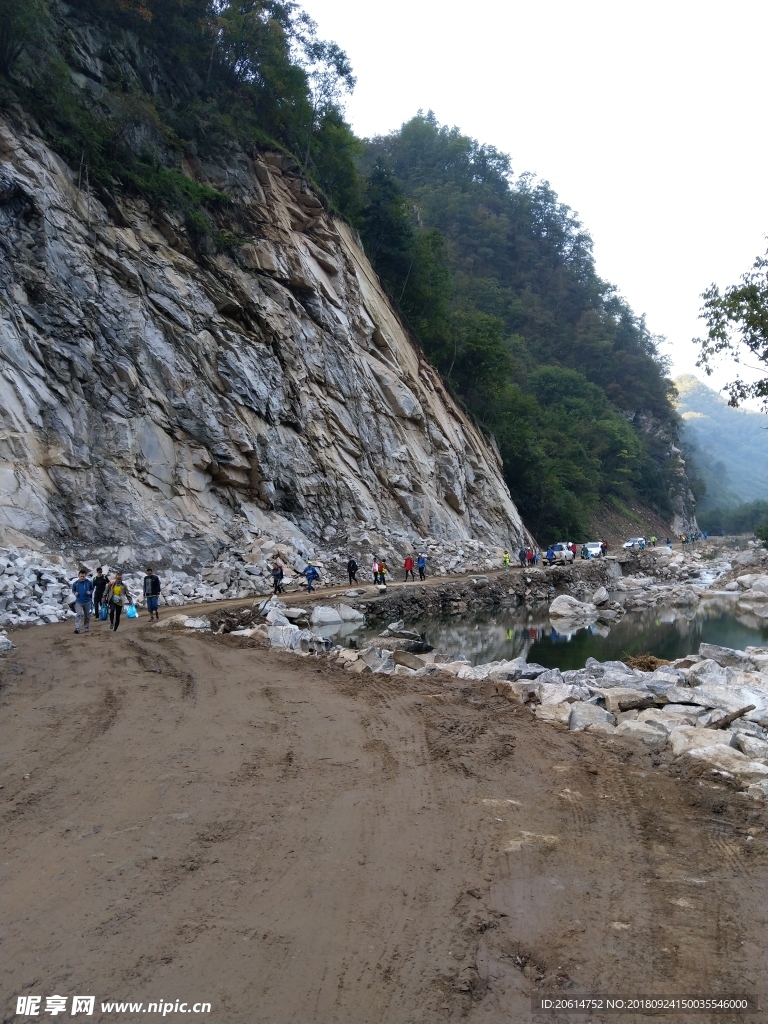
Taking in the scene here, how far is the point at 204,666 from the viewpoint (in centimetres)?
1083

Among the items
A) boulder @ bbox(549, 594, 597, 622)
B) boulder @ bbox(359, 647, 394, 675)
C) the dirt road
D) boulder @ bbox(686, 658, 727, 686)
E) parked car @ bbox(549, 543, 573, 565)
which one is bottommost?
boulder @ bbox(549, 594, 597, 622)

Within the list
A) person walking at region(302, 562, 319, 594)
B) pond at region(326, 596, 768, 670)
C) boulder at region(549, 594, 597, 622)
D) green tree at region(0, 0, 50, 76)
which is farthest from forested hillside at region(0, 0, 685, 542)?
boulder at region(549, 594, 597, 622)

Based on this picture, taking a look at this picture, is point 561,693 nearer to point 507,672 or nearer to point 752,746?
point 507,672

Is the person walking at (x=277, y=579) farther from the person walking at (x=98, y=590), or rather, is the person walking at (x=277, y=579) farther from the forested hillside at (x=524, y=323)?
the forested hillside at (x=524, y=323)

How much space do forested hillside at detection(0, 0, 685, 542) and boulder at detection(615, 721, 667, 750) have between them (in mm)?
23746

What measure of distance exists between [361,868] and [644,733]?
4.23 metres

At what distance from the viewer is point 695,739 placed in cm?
684

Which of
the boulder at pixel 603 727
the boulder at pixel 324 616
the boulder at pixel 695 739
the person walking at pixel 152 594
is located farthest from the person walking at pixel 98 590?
the boulder at pixel 695 739

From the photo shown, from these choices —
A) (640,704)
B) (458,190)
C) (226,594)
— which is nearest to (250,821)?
(640,704)

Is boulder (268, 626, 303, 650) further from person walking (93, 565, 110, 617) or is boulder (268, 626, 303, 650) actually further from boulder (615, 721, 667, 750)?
boulder (615, 721, 667, 750)

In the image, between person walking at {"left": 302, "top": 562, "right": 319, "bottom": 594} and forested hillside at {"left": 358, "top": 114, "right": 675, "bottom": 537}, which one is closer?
person walking at {"left": 302, "top": 562, "right": 319, "bottom": 594}

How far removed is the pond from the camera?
17.8m

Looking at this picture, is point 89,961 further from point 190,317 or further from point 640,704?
point 190,317

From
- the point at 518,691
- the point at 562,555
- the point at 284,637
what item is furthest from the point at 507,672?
the point at 562,555
